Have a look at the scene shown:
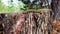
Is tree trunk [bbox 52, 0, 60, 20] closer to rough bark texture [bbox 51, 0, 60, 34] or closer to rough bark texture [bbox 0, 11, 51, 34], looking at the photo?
rough bark texture [bbox 51, 0, 60, 34]

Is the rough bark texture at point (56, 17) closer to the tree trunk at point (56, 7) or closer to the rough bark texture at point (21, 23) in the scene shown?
the tree trunk at point (56, 7)

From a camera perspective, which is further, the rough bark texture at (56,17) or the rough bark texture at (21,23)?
the rough bark texture at (56,17)

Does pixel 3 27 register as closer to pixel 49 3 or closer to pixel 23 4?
pixel 23 4

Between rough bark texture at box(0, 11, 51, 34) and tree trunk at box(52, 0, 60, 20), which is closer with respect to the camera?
rough bark texture at box(0, 11, 51, 34)

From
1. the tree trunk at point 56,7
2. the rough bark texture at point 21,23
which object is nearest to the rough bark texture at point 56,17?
the tree trunk at point 56,7

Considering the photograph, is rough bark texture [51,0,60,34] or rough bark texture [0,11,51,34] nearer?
rough bark texture [0,11,51,34]

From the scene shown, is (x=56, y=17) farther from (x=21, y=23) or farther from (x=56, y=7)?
(x=21, y=23)

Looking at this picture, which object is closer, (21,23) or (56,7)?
(21,23)

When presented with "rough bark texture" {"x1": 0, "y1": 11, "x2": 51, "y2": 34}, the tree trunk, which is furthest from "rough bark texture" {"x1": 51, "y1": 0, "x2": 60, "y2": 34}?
"rough bark texture" {"x1": 0, "y1": 11, "x2": 51, "y2": 34}

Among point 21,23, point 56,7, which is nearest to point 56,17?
point 56,7

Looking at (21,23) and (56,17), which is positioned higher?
(21,23)

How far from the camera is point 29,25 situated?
1947 millimetres

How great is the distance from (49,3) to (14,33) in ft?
3.15

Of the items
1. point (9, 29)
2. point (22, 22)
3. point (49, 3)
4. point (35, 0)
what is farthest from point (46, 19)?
point (49, 3)
